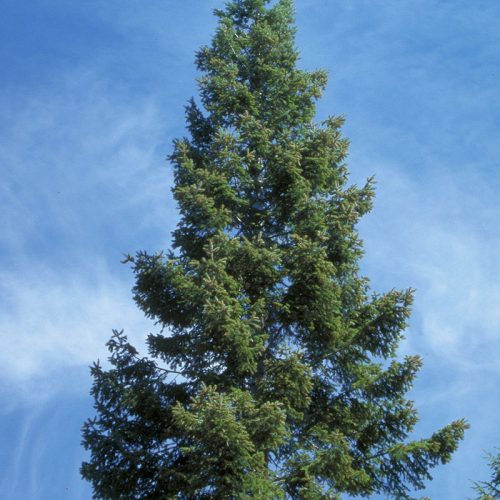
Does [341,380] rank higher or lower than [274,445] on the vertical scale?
higher

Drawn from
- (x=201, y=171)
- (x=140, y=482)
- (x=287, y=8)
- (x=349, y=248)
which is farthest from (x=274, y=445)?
(x=287, y=8)

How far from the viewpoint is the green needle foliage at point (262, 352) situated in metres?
12.2

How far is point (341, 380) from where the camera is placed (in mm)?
14680

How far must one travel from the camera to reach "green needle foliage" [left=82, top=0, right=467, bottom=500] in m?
12.2

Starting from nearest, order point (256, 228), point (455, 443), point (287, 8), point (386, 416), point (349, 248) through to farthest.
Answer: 1. point (455, 443)
2. point (386, 416)
3. point (349, 248)
4. point (256, 228)
5. point (287, 8)

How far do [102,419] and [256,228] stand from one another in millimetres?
5455

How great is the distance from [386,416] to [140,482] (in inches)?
193

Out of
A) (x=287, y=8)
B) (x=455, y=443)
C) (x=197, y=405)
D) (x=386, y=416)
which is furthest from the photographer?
(x=287, y=8)

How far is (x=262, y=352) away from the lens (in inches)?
567

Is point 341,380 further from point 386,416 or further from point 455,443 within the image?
point 455,443

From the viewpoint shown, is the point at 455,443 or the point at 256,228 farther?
the point at 256,228

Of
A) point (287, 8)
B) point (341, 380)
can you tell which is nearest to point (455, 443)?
point (341, 380)

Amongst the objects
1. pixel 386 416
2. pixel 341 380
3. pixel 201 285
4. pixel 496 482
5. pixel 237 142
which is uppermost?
pixel 237 142

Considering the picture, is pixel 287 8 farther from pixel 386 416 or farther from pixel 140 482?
pixel 140 482
